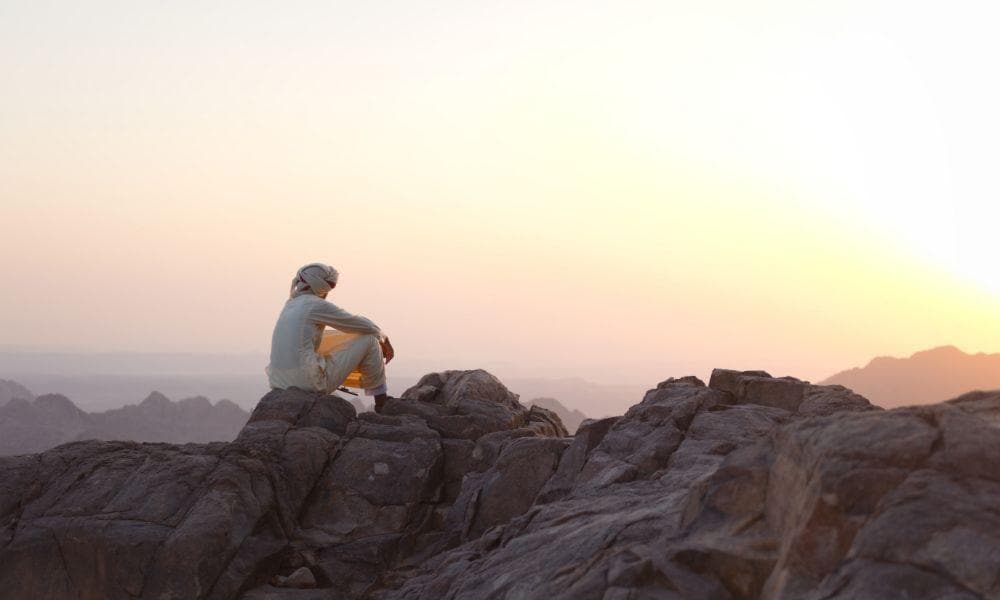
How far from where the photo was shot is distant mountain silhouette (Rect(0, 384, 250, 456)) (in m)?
87.9

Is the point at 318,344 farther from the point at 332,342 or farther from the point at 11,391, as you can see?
the point at 11,391

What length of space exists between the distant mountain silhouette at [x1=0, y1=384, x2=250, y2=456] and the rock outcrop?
70.5 metres

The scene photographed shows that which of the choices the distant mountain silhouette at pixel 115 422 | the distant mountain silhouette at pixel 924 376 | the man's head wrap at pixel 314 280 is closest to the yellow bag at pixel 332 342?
the man's head wrap at pixel 314 280

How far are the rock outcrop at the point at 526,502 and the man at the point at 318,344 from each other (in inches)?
22.1

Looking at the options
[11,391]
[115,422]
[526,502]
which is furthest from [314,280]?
[11,391]

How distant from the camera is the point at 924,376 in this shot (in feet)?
319

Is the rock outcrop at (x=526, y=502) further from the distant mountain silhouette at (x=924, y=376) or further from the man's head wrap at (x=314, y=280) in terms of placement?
the distant mountain silhouette at (x=924, y=376)

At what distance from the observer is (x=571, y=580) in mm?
7645

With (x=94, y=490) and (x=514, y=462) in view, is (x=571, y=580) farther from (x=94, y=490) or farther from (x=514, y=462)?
(x=94, y=490)

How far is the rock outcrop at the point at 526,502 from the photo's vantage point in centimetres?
601

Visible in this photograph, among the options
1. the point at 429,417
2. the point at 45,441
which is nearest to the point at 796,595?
the point at 429,417

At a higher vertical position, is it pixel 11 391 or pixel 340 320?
pixel 340 320

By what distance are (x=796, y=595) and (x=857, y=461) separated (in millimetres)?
1073

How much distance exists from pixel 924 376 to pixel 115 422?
304 ft
